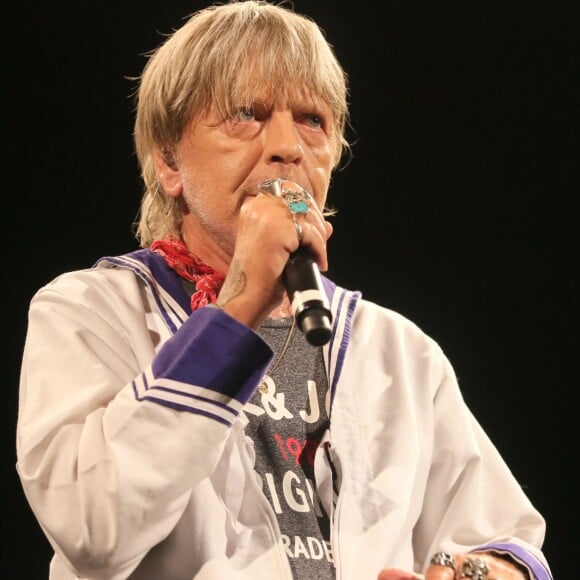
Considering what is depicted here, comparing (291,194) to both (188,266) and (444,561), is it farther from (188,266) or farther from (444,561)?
(444,561)

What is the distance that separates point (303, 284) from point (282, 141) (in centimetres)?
42

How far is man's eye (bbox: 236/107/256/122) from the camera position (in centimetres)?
143

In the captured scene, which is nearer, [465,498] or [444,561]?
[444,561]

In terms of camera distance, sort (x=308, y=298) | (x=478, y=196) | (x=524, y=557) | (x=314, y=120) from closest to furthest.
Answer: (x=308, y=298) → (x=524, y=557) → (x=314, y=120) → (x=478, y=196)

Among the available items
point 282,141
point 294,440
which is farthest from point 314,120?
point 294,440

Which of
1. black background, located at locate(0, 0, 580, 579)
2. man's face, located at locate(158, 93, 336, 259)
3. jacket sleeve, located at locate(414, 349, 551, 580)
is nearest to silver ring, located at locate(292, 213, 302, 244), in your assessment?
man's face, located at locate(158, 93, 336, 259)

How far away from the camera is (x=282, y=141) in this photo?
1.39 m

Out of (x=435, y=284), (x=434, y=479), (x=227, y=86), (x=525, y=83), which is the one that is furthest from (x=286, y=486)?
(x=525, y=83)

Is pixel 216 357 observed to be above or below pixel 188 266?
above

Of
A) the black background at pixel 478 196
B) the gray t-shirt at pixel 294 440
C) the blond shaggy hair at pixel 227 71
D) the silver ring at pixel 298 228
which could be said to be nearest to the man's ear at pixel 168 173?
the blond shaggy hair at pixel 227 71

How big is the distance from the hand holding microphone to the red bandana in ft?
0.82

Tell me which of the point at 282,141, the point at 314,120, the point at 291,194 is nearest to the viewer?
the point at 291,194

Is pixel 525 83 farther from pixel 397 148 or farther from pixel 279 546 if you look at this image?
pixel 279 546

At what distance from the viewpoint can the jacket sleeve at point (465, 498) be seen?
137 cm
